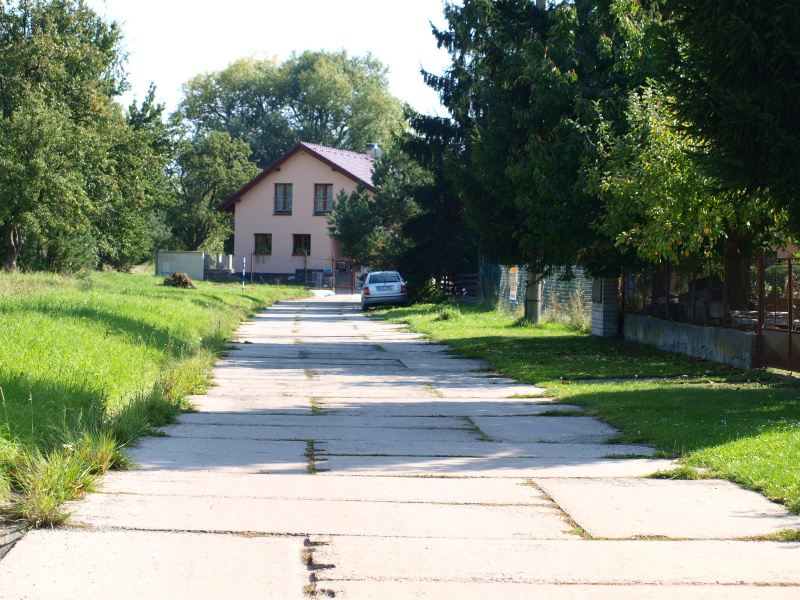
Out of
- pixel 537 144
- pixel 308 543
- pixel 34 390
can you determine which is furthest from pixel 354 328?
pixel 308 543

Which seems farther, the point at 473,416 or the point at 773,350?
the point at 773,350

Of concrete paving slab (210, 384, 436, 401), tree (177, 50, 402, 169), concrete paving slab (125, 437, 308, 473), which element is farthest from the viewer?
tree (177, 50, 402, 169)

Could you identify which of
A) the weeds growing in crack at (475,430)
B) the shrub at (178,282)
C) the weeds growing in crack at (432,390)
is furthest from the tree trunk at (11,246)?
the weeds growing in crack at (475,430)

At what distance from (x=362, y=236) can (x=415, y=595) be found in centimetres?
4012

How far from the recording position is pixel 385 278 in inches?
1396

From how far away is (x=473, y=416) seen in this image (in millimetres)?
10336

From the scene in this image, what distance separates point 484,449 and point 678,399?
3717 millimetres

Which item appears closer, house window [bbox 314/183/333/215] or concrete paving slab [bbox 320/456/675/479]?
concrete paving slab [bbox 320/456/675/479]

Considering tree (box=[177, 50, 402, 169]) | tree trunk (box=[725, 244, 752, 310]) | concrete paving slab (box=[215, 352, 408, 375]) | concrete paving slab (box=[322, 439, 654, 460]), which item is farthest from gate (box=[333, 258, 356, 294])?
concrete paving slab (box=[322, 439, 654, 460])

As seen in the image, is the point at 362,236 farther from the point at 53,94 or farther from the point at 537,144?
the point at 537,144

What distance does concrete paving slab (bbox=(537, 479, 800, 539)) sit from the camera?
5.51 m

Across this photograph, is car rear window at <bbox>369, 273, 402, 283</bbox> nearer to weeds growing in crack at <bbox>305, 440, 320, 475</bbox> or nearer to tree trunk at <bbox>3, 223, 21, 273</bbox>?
tree trunk at <bbox>3, 223, 21, 273</bbox>

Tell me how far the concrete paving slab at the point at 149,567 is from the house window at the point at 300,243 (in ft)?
184

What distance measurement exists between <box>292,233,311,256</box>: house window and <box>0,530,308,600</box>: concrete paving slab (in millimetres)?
56094
